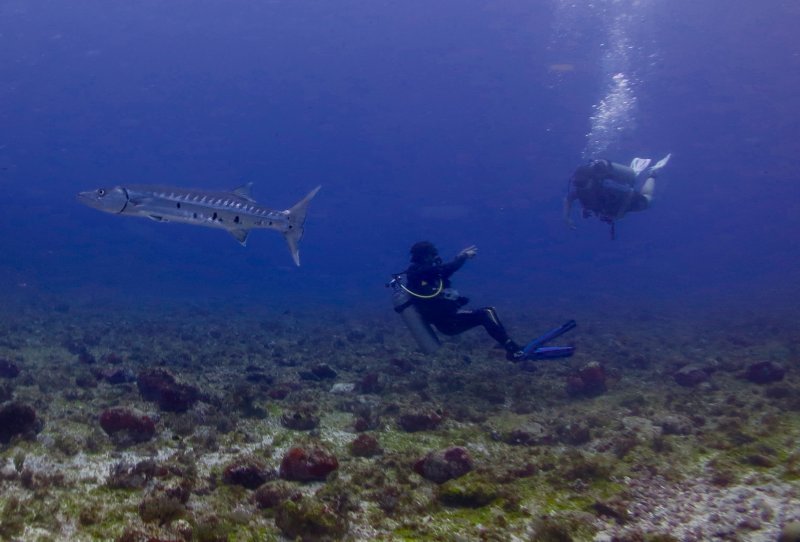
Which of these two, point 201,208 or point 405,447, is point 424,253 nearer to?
point 405,447

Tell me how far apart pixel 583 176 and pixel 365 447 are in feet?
48.5

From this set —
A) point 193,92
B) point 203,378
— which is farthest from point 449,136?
point 203,378

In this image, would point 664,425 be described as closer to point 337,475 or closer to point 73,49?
point 337,475

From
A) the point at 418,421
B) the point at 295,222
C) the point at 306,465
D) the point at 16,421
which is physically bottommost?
the point at 418,421

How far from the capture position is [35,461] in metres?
6.62

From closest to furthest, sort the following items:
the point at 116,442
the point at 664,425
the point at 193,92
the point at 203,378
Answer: the point at 116,442, the point at 664,425, the point at 203,378, the point at 193,92

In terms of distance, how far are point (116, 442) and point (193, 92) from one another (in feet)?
251

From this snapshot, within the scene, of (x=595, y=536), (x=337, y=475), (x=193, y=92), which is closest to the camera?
(x=595, y=536)

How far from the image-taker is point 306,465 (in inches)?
264

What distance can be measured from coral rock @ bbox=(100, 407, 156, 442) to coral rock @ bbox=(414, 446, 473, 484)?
4.48m

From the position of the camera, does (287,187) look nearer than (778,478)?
No

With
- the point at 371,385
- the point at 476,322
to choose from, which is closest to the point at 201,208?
the point at 371,385

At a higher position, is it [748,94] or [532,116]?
[748,94]

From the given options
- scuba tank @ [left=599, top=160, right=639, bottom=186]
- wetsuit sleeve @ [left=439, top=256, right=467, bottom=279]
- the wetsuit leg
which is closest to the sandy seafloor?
the wetsuit leg
